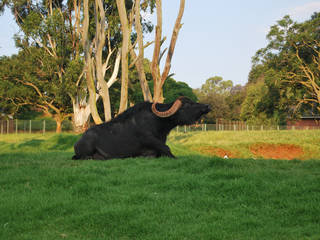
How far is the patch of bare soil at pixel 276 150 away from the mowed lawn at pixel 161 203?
19372 millimetres

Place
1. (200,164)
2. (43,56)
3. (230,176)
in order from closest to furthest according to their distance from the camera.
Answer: (230,176)
(200,164)
(43,56)

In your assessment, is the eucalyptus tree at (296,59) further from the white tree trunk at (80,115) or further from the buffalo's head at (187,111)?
the buffalo's head at (187,111)

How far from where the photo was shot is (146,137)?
10578 mm

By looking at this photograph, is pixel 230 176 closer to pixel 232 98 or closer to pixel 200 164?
pixel 200 164

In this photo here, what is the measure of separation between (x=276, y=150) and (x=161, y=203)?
943 inches

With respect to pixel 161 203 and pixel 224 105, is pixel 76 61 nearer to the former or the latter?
pixel 161 203

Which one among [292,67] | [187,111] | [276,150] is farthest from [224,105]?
[187,111]

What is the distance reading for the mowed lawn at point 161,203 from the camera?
4.35 m

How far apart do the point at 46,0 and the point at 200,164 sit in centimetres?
4009

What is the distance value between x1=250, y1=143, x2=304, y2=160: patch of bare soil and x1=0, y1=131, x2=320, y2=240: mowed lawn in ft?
63.6

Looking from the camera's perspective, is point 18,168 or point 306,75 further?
point 306,75

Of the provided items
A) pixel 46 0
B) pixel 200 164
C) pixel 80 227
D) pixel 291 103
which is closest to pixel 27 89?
pixel 46 0

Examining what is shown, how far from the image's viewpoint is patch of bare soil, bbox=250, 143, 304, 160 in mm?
26358

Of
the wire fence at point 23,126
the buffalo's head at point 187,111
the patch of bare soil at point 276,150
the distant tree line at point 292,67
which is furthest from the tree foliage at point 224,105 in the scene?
the buffalo's head at point 187,111
